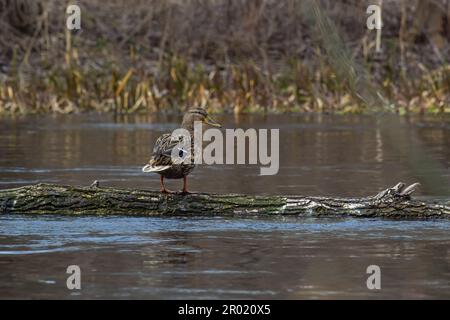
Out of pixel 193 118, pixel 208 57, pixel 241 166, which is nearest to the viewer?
pixel 193 118

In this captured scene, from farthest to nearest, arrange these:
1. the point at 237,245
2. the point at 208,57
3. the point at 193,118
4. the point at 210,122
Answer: the point at 208,57
the point at 210,122
the point at 193,118
the point at 237,245

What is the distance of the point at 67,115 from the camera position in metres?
33.3

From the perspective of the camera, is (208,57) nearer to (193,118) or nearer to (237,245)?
(193,118)

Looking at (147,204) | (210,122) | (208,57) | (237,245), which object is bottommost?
(237,245)

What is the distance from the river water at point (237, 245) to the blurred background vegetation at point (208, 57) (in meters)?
14.6

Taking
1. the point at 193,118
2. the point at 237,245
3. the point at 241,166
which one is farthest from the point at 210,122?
the point at 241,166

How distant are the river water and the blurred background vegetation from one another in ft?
47.8

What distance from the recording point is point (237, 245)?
10.7 m

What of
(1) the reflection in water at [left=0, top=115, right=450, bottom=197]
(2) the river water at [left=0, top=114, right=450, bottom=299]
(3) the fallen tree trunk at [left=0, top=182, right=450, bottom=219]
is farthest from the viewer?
(1) the reflection in water at [left=0, top=115, right=450, bottom=197]

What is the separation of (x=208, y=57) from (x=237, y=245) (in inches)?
1149

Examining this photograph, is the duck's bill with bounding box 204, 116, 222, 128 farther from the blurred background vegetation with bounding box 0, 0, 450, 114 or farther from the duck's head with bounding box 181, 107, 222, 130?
the blurred background vegetation with bounding box 0, 0, 450, 114

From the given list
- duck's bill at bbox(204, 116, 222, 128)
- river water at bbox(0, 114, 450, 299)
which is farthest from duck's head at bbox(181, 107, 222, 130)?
river water at bbox(0, 114, 450, 299)

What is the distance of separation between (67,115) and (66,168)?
→ 14.6 meters

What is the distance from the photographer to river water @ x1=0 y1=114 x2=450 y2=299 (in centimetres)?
837
